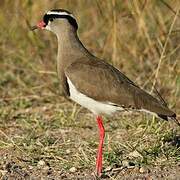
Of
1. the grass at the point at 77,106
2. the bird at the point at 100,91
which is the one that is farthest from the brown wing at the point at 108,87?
the grass at the point at 77,106

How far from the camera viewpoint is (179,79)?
18.2 feet

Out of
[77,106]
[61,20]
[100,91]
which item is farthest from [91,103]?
[77,106]

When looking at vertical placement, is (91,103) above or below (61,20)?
below

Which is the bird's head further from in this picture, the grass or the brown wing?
the grass

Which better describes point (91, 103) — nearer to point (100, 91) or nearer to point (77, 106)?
point (100, 91)

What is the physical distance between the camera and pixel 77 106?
6.27m

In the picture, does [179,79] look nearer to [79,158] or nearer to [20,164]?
[79,158]

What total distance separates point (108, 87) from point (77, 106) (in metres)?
1.64

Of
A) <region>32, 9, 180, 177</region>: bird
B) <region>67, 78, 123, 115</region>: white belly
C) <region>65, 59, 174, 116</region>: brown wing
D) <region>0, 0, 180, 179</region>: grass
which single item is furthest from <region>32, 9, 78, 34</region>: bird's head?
<region>0, 0, 180, 179</region>: grass

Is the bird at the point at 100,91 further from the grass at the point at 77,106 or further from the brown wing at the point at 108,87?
the grass at the point at 77,106

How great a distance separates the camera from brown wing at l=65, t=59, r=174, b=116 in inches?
181

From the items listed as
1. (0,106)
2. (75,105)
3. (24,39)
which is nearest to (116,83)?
(75,105)

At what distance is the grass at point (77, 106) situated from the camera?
4.75 m

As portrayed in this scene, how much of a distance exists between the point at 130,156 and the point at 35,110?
5.88ft
